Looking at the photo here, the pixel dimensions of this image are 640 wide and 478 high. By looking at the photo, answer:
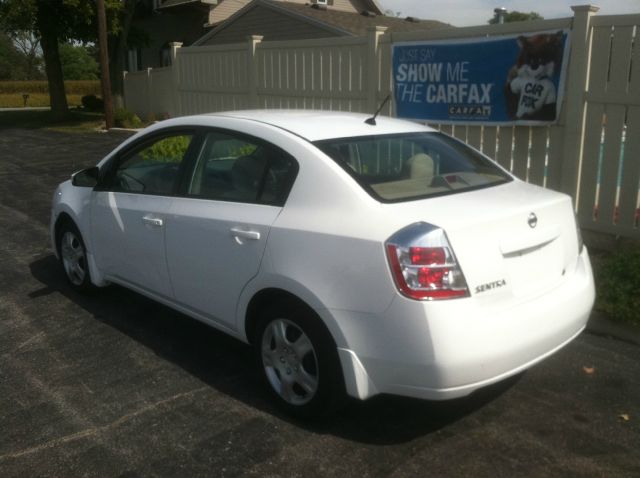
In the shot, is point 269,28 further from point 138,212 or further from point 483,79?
point 138,212

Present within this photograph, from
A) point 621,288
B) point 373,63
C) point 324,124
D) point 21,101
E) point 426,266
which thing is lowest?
point 21,101

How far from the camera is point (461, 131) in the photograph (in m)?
7.36

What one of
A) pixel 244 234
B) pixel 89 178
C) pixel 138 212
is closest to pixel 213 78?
pixel 89 178

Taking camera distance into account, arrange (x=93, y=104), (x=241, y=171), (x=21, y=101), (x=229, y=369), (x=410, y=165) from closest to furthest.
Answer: (x=410, y=165)
(x=241, y=171)
(x=229, y=369)
(x=93, y=104)
(x=21, y=101)

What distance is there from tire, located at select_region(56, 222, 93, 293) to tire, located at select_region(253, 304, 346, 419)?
2.26 m

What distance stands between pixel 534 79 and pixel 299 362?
14.0 feet

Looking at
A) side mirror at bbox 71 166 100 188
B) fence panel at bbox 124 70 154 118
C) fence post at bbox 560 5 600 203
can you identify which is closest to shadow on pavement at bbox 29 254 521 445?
side mirror at bbox 71 166 100 188

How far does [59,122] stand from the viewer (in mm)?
25484

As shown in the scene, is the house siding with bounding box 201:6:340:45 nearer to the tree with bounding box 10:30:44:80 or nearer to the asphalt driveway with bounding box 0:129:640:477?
the asphalt driveway with bounding box 0:129:640:477

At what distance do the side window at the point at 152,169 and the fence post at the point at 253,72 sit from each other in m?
5.41

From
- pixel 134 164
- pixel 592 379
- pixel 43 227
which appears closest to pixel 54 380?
pixel 134 164

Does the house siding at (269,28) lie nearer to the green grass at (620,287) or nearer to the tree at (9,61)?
the green grass at (620,287)

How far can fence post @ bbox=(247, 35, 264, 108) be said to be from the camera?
10617 mm

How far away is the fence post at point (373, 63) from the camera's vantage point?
8.16m
